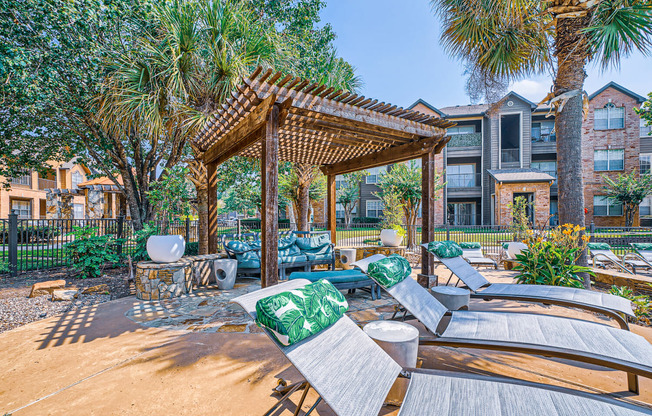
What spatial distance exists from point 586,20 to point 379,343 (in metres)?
5.98

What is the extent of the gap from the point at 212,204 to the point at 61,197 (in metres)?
15.9

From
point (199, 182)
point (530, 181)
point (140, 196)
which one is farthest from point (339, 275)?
point (530, 181)

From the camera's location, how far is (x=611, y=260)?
17.6ft

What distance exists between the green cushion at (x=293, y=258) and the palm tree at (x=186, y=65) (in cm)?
335

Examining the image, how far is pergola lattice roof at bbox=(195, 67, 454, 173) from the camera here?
12.5 feet

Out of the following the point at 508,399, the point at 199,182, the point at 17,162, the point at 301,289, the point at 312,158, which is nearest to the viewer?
the point at 508,399

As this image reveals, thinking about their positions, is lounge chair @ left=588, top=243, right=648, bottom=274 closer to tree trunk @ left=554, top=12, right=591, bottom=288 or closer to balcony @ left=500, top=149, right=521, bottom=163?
tree trunk @ left=554, top=12, right=591, bottom=288

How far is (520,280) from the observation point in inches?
181

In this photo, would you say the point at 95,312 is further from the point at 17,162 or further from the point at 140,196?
the point at 17,162

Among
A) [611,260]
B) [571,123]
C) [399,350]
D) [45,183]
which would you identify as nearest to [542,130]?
[611,260]

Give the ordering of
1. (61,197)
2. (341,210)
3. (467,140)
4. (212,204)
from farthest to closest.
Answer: (341,210) < (467,140) < (61,197) < (212,204)

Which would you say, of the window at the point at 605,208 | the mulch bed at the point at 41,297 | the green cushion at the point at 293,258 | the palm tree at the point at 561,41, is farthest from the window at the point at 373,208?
the mulch bed at the point at 41,297

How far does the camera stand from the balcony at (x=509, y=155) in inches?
782

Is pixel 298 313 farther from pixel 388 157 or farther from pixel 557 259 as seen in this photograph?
pixel 388 157
